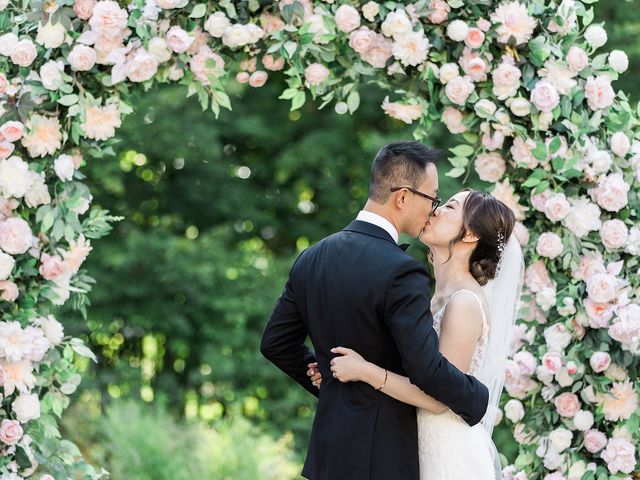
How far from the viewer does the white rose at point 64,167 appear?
441cm

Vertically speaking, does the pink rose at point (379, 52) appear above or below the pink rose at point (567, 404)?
above

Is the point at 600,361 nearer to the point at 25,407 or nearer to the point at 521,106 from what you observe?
the point at 521,106

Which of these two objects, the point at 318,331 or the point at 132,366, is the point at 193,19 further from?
the point at 132,366

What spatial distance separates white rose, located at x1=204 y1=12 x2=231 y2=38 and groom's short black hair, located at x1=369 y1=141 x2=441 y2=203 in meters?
1.35

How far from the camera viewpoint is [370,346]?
3.42m

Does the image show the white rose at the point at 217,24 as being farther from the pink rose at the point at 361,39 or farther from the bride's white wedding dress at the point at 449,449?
the bride's white wedding dress at the point at 449,449

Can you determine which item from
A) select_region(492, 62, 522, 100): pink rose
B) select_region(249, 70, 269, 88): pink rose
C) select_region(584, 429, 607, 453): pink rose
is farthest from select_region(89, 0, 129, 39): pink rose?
select_region(584, 429, 607, 453): pink rose

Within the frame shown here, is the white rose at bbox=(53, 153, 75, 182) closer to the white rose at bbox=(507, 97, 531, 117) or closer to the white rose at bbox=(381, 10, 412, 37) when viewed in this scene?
the white rose at bbox=(381, 10, 412, 37)

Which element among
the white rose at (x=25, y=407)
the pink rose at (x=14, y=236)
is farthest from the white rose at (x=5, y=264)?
the white rose at (x=25, y=407)

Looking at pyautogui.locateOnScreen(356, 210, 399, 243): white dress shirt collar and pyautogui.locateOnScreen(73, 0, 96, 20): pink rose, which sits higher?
pyautogui.locateOnScreen(73, 0, 96, 20): pink rose

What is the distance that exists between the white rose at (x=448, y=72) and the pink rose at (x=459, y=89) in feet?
0.06

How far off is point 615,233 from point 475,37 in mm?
1103

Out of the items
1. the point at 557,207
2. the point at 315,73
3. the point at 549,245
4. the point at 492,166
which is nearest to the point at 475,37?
the point at 492,166

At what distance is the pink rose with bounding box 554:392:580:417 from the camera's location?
14.9 ft
